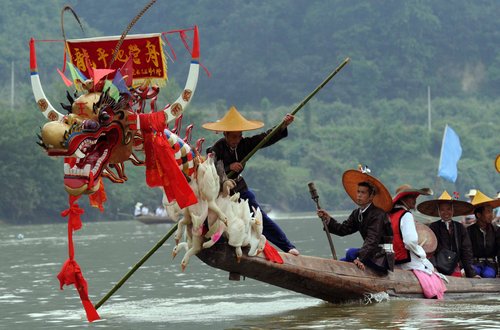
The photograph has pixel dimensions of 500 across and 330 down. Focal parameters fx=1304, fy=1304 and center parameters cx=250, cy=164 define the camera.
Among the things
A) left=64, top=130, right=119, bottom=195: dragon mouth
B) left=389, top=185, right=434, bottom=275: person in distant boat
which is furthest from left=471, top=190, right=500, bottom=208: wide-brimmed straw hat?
left=64, top=130, right=119, bottom=195: dragon mouth

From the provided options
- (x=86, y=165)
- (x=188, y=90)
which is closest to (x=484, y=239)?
(x=188, y=90)

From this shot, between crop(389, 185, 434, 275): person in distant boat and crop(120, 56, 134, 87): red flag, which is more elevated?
crop(120, 56, 134, 87): red flag

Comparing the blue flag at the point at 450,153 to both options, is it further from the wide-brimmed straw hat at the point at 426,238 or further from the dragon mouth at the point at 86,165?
the dragon mouth at the point at 86,165

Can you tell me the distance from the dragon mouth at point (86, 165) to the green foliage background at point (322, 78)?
176 ft

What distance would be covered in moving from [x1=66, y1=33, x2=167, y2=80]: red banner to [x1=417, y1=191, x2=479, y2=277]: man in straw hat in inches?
170

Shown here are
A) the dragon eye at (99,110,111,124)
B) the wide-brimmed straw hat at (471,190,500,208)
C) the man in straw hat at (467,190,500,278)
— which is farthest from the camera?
the man in straw hat at (467,190,500,278)

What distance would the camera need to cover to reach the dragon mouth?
10.7 metres

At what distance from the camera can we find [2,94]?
285 ft

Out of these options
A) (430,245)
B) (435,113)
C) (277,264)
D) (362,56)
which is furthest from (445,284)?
(362,56)

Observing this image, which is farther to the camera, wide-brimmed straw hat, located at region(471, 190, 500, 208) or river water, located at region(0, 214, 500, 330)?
wide-brimmed straw hat, located at region(471, 190, 500, 208)

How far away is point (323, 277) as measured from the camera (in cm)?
1281

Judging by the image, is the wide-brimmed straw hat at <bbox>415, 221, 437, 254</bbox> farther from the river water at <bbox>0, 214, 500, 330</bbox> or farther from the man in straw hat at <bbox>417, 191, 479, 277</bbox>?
the river water at <bbox>0, 214, 500, 330</bbox>

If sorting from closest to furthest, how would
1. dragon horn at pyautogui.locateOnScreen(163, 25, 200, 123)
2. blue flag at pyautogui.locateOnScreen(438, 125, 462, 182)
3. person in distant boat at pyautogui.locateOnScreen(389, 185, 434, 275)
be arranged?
dragon horn at pyautogui.locateOnScreen(163, 25, 200, 123)
person in distant boat at pyautogui.locateOnScreen(389, 185, 434, 275)
blue flag at pyautogui.locateOnScreen(438, 125, 462, 182)

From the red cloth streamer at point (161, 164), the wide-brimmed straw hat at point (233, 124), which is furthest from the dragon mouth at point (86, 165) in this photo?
the wide-brimmed straw hat at point (233, 124)
